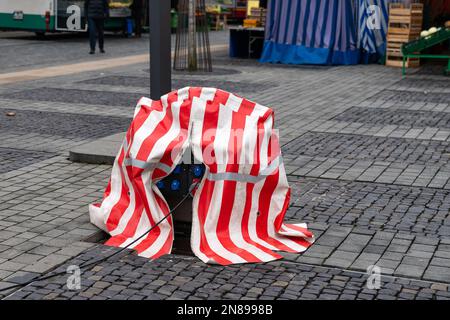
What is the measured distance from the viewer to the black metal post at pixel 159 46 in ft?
22.5

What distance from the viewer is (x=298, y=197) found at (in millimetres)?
7812

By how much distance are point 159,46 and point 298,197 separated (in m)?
2.12

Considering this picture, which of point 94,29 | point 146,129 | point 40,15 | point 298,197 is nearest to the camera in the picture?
point 146,129

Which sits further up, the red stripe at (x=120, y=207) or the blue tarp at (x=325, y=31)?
the blue tarp at (x=325, y=31)

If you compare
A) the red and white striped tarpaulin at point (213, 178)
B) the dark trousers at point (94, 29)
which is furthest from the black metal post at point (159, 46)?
the dark trousers at point (94, 29)

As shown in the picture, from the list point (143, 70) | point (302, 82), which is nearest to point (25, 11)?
point (143, 70)

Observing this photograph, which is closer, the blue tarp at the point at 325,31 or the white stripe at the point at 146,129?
the white stripe at the point at 146,129

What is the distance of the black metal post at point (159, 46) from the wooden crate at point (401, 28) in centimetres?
1518

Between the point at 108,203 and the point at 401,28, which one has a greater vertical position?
the point at 401,28

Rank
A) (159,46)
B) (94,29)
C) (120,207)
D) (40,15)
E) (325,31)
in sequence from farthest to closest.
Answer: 1. (40,15)
2. (94,29)
3. (325,31)
4. (159,46)
5. (120,207)

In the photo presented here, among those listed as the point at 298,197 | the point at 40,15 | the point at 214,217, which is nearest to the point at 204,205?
the point at 214,217

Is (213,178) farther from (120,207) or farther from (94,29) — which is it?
(94,29)

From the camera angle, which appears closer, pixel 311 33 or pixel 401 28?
pixel 401 28

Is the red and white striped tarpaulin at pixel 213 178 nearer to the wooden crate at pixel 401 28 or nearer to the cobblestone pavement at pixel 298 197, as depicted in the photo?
the cobblestone pavement at pixel 298 197
